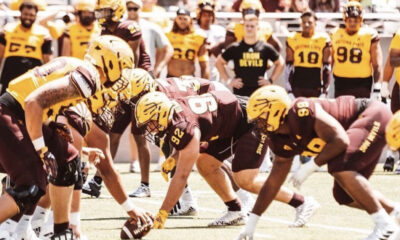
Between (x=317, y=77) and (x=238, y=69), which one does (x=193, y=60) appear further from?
(x=317, y=77)

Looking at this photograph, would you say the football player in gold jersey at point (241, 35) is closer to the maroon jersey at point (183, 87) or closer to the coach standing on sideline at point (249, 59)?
the coach standing on sideline at point (249, 59)

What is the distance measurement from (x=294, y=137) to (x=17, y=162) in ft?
6.67

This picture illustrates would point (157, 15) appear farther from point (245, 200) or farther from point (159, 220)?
point (159, 220)

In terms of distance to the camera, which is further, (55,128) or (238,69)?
(238,69)

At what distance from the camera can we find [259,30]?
15.4m

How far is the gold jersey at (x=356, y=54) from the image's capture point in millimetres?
15039

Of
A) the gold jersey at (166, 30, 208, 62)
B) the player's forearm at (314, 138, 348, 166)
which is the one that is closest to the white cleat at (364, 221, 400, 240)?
the player's forearm at (314, 138, 348, 166)

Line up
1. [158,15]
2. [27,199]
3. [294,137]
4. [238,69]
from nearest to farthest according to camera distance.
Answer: [27,199] → [294,137] → [238,69] → [158,15]

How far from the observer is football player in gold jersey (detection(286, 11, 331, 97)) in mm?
15438

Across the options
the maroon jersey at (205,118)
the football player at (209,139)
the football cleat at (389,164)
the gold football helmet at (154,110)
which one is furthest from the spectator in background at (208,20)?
the gold football helmet at (154,110)

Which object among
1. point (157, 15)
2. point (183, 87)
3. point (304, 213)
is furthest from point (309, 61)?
point (304, 213)

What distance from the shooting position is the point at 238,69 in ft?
49.4

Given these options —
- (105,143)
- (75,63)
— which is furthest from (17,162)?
(105,143)

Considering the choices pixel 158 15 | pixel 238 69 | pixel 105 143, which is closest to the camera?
pixel 105 143
